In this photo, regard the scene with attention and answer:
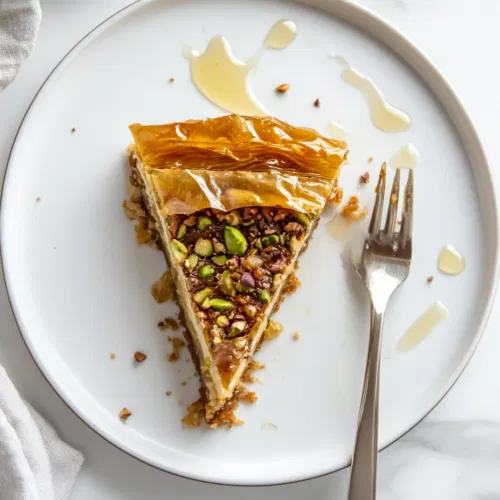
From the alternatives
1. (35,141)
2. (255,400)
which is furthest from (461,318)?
(35,141)

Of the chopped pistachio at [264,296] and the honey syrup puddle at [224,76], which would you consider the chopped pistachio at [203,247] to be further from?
the honey syrup puddle at [224,76]

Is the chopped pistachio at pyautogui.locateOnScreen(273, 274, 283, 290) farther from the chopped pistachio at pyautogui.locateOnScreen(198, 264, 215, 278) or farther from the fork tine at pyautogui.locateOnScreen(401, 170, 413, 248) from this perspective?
the fork tine at pyautogui.locateOnScreen(401, 170, 413, 248)

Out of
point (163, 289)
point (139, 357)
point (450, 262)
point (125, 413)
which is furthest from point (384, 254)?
point (125, 413)

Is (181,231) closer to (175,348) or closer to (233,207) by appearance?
(233,207)

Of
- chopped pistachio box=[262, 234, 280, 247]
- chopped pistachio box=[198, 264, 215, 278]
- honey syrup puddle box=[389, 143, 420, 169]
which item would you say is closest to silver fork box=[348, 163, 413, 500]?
honey syrup puddle box=[389, 143, 420, 169]

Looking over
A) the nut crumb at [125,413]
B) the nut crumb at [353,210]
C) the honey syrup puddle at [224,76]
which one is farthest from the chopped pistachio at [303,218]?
the nut crumb at [125,413]

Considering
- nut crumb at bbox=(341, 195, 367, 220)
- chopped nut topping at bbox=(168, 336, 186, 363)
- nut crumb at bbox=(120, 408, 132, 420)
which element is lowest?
nut crumb at bbox=(120, 408, 132, 420)

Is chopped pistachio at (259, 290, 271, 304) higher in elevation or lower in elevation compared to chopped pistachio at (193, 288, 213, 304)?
higher
